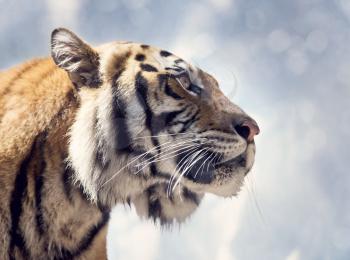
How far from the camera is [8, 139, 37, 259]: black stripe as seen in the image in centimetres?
322

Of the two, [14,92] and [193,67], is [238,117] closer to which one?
[193,67]

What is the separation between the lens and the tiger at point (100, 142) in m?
3.30

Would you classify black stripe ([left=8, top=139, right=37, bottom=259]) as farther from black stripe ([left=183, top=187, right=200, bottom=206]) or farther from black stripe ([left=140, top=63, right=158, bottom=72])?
black stripe ([left=183, top=187, right=200, bottom=206])

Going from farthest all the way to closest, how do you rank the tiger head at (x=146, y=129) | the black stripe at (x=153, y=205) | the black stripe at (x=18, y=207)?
1. the black stripe at (x=153, y=205)
2. the tiger head at (x=146, y=129)
3. the black stripe at (x=18, y=207)

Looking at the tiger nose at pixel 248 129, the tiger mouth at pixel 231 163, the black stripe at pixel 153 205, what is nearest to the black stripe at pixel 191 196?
the black stripe at pixel 153 205

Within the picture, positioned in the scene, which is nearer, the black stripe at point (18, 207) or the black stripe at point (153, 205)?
the black stripe at point (18, 207)

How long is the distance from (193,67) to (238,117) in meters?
0.46

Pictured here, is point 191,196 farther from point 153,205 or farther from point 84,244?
point 84,244

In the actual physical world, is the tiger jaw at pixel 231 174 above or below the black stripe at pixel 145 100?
below

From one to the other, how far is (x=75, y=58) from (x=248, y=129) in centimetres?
116

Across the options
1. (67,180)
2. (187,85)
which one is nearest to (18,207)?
(67,180)

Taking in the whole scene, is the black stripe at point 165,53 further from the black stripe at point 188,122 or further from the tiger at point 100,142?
the black stripe at point 188,122

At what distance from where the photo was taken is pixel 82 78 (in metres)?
3.53

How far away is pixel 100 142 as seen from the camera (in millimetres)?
3516
